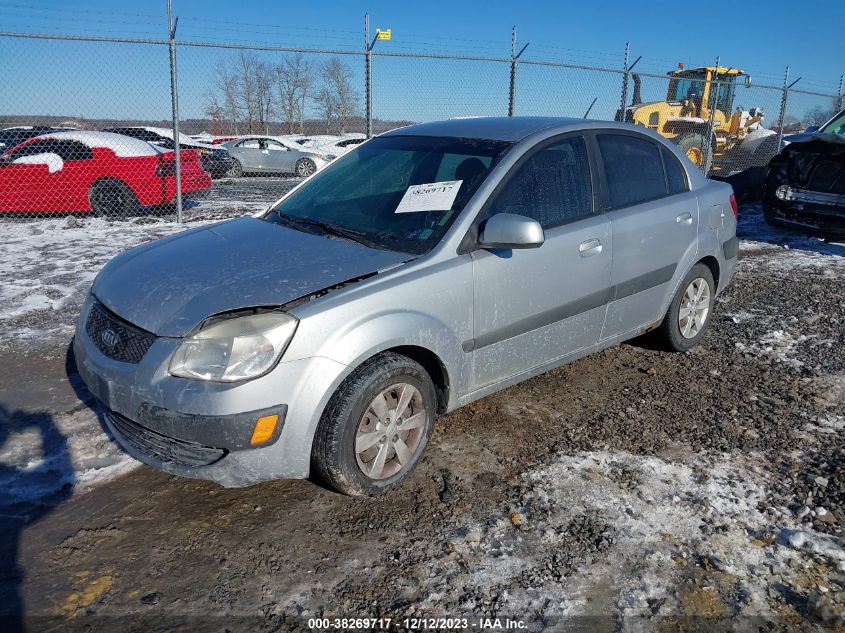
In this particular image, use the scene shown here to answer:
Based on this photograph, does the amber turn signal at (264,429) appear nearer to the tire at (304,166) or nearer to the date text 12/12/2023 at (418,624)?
the date text 12/12/2023 at (418,624)

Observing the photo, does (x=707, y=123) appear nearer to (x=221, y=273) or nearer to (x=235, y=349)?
(x=221, y=273)

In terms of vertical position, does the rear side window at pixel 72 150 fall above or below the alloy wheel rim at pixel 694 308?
above

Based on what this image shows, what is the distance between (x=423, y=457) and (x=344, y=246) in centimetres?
115

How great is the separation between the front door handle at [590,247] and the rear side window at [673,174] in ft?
3.34

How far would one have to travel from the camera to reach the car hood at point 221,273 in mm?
Answer: 2760

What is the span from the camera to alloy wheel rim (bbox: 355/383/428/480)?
2.93 m

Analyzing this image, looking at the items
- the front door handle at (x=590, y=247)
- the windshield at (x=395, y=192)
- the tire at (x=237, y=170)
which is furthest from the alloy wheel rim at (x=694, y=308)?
the tire at (x=237, y=170)

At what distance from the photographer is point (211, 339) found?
2.65 metres

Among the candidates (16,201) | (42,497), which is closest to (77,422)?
(42,497)

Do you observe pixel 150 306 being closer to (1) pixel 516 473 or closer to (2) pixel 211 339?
(2) pixel 211 339

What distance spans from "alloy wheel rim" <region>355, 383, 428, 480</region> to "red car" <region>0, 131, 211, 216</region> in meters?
8.79

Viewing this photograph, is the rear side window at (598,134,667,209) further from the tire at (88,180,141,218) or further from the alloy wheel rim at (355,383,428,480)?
the tire at (88,180,141,218)

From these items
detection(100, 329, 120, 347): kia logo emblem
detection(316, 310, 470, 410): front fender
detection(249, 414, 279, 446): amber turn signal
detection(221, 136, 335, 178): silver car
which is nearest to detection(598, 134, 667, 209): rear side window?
detection(316, 310, 470, 410): front fender

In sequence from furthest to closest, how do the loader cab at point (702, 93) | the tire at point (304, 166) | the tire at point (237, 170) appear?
the tire at point (304, 166), the tire at point (237, 170), the loader cab at point (702, 93)
